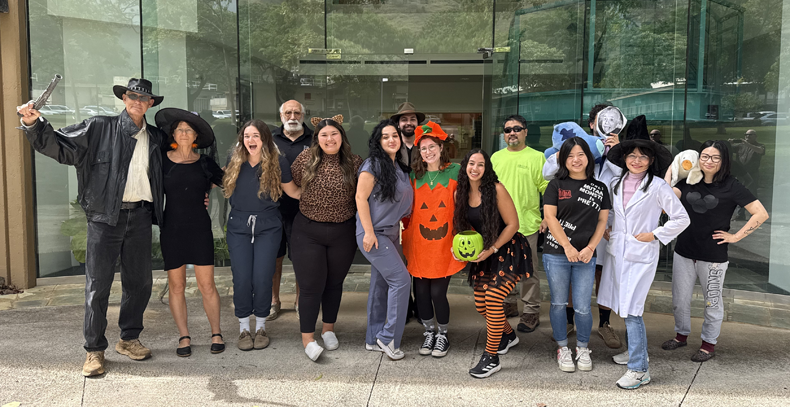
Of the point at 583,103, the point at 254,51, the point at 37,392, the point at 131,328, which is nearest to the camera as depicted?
the point at 37,392

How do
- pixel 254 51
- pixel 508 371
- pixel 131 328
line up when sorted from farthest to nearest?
pixel 254 51 → pixel 131 328 → pixel 508 371

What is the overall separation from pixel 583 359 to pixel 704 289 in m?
1.12

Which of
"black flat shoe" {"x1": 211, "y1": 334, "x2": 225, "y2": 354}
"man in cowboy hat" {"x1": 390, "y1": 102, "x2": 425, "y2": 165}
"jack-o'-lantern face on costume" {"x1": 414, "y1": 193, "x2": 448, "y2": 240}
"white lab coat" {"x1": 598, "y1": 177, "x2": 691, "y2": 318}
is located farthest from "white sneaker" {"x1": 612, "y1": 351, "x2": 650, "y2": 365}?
"black flat shoe" {"x1": 211, "y1": 334, "x2": 225, "y2": 354}

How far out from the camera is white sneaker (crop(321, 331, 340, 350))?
470cm

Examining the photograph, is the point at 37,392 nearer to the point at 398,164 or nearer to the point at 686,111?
the point at 398,164

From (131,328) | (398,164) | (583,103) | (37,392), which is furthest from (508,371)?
(583,103)

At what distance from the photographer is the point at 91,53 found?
6.89 m

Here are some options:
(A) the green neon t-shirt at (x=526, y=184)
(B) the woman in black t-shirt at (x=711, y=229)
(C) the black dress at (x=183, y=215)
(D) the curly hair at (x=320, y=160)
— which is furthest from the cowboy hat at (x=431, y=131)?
(B) the woman in black t-shirt at (x=711, y=229)

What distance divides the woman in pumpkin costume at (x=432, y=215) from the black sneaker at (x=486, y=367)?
41 cm

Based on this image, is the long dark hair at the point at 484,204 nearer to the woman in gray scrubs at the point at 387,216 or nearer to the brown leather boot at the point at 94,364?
the woman in gray scrubs at the point at 387,216

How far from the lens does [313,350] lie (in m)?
4.42

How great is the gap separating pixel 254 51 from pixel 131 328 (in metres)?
4.29

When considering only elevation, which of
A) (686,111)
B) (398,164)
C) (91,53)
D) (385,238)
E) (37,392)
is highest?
(91,53)

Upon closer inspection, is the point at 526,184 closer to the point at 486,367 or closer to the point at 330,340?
the point at 486,367
